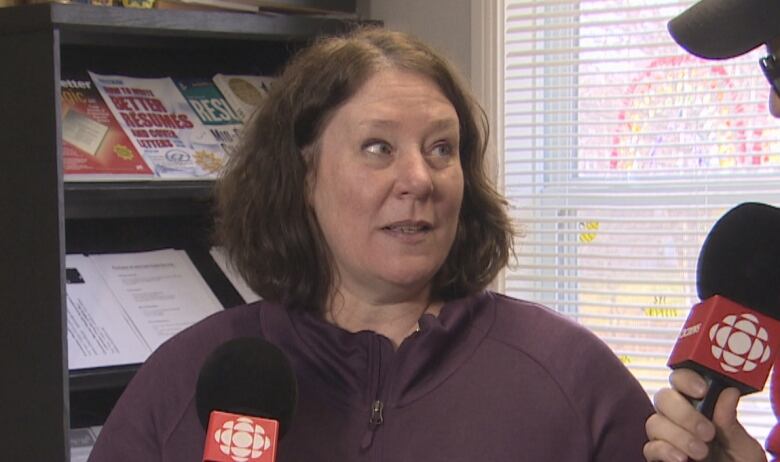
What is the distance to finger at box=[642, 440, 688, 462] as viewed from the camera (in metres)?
1.25

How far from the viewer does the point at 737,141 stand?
2504 millimetres

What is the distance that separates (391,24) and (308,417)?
4.78ft

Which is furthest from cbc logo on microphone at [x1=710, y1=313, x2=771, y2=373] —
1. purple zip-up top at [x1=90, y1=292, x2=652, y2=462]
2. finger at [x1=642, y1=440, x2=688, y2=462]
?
purple zip-up top at [x1=90, y1=292, x2=652, y2=462]

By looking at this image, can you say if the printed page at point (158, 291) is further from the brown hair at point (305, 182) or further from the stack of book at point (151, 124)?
the brown hair at point (305, 182)

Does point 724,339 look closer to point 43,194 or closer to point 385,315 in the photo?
point 385,315

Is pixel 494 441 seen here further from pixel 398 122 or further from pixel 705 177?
pixel 705 177

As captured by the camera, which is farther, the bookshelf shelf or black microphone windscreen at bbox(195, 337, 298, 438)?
the bookshelf shelf

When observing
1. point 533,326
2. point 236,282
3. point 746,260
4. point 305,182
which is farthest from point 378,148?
point 236,282

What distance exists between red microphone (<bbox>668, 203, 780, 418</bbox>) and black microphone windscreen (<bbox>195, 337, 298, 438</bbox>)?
0.45 m

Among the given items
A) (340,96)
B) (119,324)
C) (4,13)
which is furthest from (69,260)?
(340,96)

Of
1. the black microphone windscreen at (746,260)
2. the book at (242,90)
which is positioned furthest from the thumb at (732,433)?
the book at (242,90)

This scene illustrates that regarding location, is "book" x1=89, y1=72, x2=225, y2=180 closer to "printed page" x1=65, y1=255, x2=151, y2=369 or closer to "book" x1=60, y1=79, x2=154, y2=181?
"book" x1=60, y1=79, x2=154, y2=181

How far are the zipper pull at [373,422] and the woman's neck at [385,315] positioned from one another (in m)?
0.13

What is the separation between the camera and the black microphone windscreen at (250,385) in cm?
133
